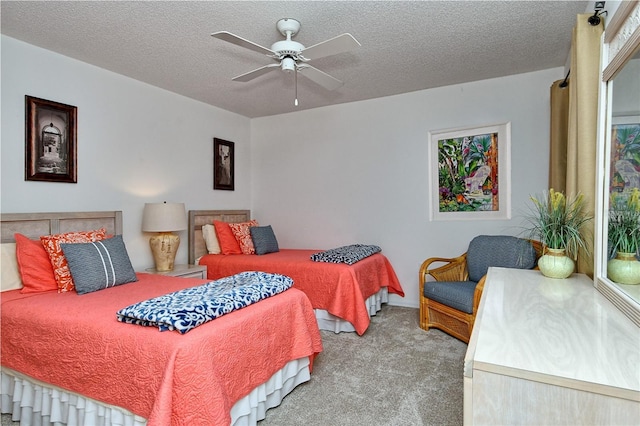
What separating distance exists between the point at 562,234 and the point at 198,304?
208 centimetres

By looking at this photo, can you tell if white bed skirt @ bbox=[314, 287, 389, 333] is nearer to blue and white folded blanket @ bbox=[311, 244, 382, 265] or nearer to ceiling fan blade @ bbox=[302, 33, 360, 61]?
blue and white folded blanket @ bbox=[311, 244, 382, 265]

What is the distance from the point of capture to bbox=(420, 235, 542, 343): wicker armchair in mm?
2924

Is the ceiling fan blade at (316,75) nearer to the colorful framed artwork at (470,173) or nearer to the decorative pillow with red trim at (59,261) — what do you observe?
the colorful framed artwork at (470,173)

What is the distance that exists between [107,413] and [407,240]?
10.8 ft

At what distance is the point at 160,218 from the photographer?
3326 mm

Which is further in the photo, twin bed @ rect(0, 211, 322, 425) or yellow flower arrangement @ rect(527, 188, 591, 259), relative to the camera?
yellow flower arrangement @ rect(527, 188, 591, 259)

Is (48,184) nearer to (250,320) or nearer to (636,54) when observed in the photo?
(250,320)

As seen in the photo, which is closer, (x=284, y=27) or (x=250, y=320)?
(x=250, y=320)

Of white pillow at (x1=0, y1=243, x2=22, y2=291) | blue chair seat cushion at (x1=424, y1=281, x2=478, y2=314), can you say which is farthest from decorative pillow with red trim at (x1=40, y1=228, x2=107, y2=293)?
blue chair seat cushion at (x1=424, y1=281, x2=478, y2=314)

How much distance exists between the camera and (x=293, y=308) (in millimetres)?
2205

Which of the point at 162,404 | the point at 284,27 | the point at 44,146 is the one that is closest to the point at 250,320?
the point at 162,404

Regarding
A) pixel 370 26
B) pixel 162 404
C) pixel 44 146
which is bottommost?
pixel 162 404

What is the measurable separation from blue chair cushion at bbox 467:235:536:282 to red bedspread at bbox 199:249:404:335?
96 centimetres

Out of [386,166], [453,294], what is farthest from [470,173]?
[453,294]
